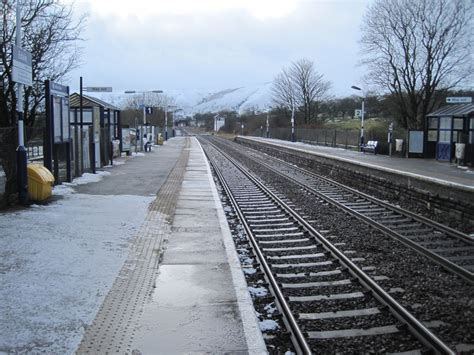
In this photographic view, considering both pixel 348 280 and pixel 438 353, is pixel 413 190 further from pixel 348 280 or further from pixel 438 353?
pixel 438 353

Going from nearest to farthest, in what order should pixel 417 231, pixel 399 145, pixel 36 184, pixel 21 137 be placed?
pixel 417 231
pixel 21 137
pixel 36 184
pixel 399 145

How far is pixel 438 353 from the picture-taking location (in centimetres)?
471

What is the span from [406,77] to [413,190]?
29029 mm

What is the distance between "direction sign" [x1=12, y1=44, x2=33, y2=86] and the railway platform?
2.80 m

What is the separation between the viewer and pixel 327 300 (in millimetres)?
6324

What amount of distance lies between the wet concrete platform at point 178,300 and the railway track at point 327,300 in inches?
19.6

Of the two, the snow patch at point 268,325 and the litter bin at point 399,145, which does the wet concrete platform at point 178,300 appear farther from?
the litter bin at point 399,145

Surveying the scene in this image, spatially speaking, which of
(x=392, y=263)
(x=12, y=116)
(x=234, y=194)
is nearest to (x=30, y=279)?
(x=392, y=263)

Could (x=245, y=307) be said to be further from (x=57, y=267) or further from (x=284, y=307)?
(x=57, y=267)

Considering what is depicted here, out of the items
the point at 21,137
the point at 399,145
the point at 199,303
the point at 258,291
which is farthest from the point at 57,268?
the point at 399,145

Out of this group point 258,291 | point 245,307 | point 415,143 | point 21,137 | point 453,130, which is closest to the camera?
point 245,307

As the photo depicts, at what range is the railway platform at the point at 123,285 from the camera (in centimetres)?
481

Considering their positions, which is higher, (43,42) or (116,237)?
(43,42)

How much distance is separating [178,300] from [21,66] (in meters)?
7.62
